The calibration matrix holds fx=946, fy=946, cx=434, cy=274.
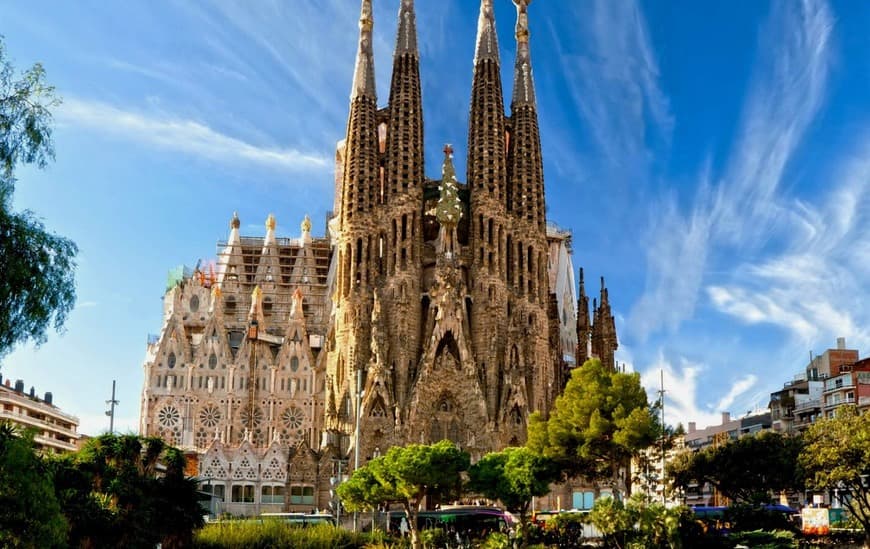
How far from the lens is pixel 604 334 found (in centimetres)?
7262

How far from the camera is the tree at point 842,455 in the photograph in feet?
107

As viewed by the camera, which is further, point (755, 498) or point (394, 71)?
point (394, 71)

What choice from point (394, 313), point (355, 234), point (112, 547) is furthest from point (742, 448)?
point (112, 547)

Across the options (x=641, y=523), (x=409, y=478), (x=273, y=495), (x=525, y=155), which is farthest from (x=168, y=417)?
(x=641, y=523)

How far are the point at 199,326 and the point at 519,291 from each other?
79.3 feet

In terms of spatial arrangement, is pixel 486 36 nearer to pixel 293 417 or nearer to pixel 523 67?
pixel 523 67

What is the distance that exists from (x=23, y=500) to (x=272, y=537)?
16.4 metres

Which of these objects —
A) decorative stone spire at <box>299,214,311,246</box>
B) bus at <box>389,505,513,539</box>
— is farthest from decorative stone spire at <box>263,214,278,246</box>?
bus at <box>389,505,513,539</box>

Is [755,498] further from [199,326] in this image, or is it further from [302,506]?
[199,326]

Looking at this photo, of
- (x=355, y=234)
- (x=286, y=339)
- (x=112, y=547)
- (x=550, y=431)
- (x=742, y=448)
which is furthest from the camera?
(x=286, y=339)

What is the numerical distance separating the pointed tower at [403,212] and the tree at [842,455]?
98.1 feet

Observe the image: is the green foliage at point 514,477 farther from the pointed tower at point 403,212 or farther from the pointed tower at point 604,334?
the pointed tower at point 604,334

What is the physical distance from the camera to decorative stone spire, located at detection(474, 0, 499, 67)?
69375 mm

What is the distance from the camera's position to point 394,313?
62.0 m
